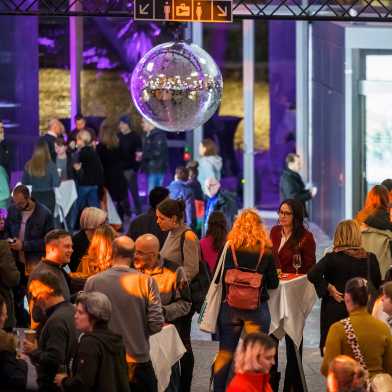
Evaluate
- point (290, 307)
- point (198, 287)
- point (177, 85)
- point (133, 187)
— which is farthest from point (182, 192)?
point (198, 287)

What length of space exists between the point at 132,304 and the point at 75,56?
52.0ft

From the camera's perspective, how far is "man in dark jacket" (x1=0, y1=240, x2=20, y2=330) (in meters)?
11.0

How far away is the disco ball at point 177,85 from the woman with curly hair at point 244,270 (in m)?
1.45

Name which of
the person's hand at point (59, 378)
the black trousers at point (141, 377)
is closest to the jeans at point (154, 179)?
the black trousers at point (141, 377)

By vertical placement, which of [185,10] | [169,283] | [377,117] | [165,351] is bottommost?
[165,351]

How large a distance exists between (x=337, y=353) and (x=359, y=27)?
1131 cm

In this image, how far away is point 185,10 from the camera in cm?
1147

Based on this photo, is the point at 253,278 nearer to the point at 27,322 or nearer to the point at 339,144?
the point at 27,322

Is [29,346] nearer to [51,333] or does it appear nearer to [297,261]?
A: [51,333]

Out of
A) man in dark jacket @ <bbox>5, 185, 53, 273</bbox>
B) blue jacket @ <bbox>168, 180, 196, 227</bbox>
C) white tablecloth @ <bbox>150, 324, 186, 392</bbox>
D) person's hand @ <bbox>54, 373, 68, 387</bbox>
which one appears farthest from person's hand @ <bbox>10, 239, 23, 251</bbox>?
blue jacket @ <bbox>168, 180, 196, 227</bbox>

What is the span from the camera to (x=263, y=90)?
25.8 m

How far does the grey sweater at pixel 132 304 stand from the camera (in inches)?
345

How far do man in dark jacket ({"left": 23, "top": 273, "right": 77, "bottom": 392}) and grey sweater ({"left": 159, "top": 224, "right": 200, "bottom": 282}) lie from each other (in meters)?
2.04

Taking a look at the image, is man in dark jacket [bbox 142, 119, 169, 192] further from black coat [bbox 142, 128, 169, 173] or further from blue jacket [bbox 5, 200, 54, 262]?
blue jacket [bbox 5, 200, 54, 262]
